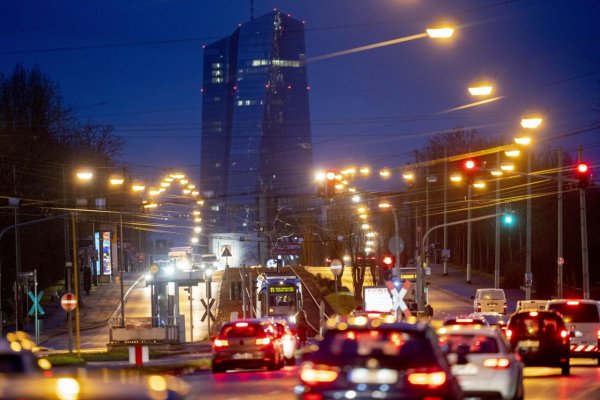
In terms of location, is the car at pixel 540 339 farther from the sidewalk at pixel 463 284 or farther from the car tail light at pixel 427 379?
the sidewalk at pixel 463 284

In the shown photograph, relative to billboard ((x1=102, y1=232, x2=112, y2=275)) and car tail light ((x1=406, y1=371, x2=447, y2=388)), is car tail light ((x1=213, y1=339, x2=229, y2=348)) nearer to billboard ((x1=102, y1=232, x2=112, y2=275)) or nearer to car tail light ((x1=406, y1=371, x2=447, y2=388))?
car tail light ((x1=406, y1=371, x2=447, y2=388))

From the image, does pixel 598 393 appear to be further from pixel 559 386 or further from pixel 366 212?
pixel 366 212

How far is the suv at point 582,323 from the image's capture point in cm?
3500

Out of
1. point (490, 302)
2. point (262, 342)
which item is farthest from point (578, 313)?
point (490, 302)

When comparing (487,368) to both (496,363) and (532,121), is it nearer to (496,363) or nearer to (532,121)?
(496,363)

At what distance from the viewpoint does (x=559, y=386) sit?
83.9ft

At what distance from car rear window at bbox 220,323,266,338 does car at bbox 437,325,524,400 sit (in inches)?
480

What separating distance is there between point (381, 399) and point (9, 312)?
69066 millimetres

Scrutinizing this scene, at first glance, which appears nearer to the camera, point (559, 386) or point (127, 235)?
point (559, 386)

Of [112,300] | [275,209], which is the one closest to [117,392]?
[112,300]

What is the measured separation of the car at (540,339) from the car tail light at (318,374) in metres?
16.5

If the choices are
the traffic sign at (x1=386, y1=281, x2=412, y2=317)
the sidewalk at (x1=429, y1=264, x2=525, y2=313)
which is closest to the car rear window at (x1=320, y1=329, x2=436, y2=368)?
the traffic sign at (x1=386, y1=281, x2=412, y2=317)

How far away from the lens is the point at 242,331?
31.4m

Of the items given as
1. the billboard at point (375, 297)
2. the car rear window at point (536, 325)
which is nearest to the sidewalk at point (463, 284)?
the billboard at point (375, 297)
